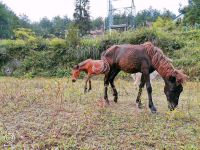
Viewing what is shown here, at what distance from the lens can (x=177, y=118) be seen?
21.7 feet

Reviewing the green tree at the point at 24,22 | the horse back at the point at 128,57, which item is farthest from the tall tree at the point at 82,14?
the horse back at the point at 128,57

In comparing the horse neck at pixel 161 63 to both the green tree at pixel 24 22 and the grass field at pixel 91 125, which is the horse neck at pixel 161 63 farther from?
the green tree at pixel 24 22

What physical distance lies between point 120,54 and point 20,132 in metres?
3.43

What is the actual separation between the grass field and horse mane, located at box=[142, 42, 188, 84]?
695mm

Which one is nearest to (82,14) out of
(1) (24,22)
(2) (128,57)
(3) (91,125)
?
(1) (24,22)

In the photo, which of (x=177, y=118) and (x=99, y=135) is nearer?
(x=99, y=135)

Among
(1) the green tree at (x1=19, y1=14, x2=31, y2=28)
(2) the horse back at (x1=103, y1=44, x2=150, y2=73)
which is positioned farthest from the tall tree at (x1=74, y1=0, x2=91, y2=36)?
(2) the horse back at (x1=103, y1=44, x2=150, y2=73)

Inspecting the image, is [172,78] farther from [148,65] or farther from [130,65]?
[130,65]

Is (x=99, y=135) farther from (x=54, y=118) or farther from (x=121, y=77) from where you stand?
(x=121, y=77)

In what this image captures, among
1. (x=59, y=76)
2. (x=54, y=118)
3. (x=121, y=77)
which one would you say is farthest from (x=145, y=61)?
(x=59, y=76)

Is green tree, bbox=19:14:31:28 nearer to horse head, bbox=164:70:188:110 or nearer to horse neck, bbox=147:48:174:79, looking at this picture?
horse neck, bbox=147:48:174:79

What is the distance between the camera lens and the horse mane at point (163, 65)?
6906 mm

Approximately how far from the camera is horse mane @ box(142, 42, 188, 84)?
691 centimetres

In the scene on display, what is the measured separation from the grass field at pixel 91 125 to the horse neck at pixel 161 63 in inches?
32.5
